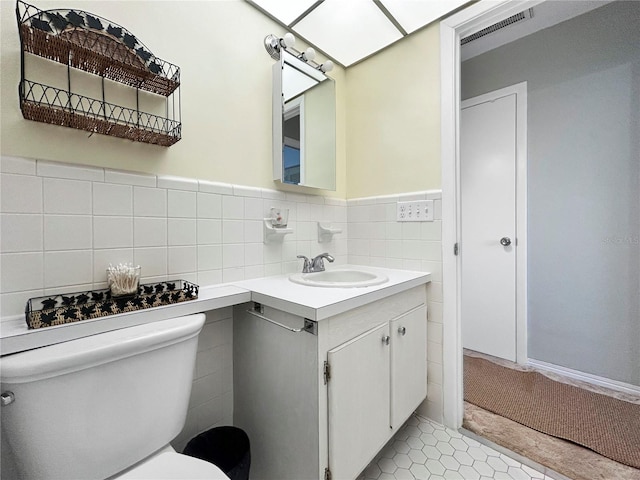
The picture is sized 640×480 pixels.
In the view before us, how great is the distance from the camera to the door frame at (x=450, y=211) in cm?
141

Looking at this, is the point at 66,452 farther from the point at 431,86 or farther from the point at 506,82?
the point at 506,82

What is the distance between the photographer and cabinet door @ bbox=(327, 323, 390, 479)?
0.93m

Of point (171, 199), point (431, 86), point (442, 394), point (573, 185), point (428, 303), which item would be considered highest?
point (431, 86)

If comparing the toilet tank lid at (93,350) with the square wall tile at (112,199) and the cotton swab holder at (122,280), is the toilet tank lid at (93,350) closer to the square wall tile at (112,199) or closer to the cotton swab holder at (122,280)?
the cotton swab holder at (122,280)

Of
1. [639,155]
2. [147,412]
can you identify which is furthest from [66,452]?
[639,155]

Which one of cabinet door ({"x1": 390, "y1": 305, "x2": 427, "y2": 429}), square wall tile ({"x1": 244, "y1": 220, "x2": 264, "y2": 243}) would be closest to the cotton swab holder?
square wall tile ({"x1": 244, "y1": 220, "x2": 264, "y2": 243})

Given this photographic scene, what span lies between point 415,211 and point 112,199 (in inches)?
52.8

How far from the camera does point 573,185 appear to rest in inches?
73.1

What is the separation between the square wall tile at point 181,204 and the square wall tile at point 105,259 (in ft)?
0.67

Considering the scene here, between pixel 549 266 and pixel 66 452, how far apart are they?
2.53 metres

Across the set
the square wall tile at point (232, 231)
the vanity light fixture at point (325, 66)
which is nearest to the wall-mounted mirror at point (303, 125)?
the vanity light fixture at point (325, 66)

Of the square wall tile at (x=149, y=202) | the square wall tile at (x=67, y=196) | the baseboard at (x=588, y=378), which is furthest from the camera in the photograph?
the baseboard at (x=588, y=378)

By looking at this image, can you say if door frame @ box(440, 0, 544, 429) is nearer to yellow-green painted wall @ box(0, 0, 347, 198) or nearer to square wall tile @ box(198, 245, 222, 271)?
yellow-green painted wall @ box(0, 0, 347, 198)

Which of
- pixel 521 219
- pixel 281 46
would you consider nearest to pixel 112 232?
pixel 281 46
